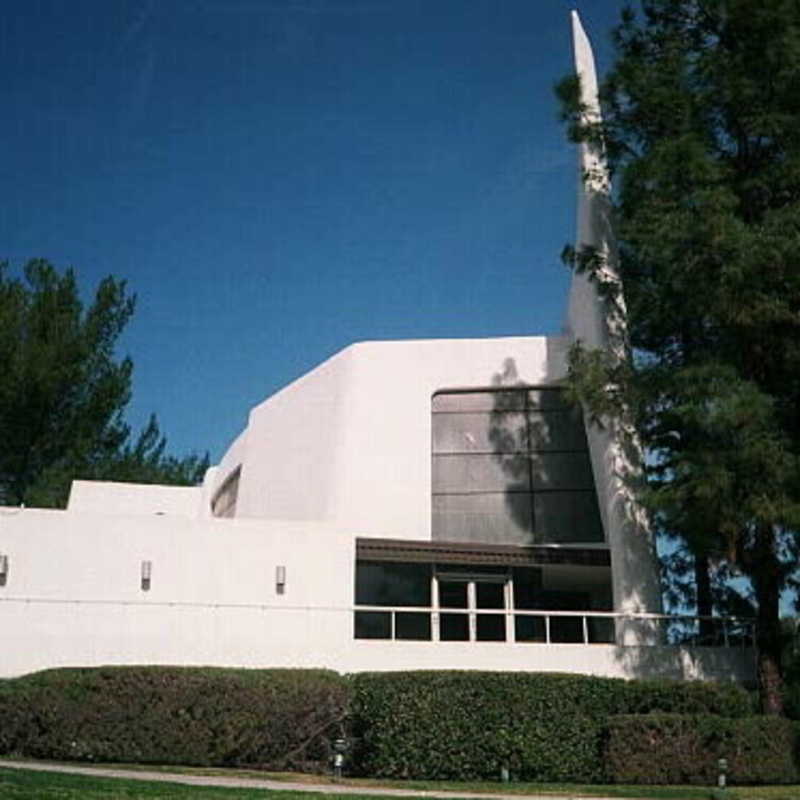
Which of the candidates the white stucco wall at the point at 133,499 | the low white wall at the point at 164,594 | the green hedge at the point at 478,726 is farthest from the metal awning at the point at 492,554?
the white stucco wall at the point at 133,499

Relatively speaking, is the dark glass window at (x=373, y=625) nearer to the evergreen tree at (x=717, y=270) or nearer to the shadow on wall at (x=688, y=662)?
the shadow on wall at (x=688, y=662)

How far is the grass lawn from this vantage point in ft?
35.1

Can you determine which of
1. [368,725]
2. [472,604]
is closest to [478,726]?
[368,725]

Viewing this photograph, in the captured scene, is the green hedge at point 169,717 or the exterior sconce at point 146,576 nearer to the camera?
the green hedge at point 169,717

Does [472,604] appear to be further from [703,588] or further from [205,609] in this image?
[205,609]

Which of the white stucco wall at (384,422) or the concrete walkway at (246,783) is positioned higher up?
the white stucco wall at (384,422)

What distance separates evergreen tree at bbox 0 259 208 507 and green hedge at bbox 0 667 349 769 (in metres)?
14.7

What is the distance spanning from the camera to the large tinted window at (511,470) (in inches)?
987

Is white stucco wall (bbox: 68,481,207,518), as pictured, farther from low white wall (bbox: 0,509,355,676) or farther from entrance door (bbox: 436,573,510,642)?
entrance door (bbox: 436,573,510,642)

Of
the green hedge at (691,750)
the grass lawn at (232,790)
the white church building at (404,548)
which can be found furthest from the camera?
the white church building at (404,548)

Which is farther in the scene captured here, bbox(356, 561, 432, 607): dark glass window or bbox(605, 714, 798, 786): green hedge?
bbox(356, 561, 432, 607): dark glass window

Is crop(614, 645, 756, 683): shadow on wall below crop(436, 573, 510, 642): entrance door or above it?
below

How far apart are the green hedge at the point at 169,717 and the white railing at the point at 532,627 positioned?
4.05 metres

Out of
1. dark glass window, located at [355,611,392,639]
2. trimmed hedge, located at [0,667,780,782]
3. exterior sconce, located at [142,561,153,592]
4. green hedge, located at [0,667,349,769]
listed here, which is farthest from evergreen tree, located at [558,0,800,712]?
exterior sconce, located at [142,561,153,592]
